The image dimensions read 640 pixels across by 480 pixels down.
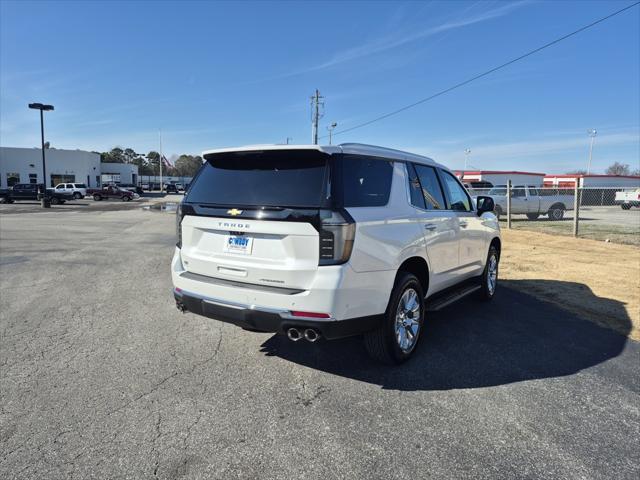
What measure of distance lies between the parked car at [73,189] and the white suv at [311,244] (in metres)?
47.0

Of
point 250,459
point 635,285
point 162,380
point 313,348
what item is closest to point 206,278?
point 162,380

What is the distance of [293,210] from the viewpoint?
11.3 feet

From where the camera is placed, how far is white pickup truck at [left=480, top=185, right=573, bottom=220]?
21.5m

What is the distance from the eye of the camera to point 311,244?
3.39 meters

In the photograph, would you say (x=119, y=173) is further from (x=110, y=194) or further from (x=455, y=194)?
(x=455, y=194)

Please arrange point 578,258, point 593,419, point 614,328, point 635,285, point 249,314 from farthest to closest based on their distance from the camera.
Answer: point 578,258 < point 635,285 < point 614,328 < point 249,314 < point 593,419

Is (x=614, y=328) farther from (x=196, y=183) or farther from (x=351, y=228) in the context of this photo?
(x=196, y=183)

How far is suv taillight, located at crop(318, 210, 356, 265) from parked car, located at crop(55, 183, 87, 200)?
48.0 m

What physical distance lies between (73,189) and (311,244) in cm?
5134

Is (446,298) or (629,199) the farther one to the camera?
(629,199)

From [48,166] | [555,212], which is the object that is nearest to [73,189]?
[48,166]

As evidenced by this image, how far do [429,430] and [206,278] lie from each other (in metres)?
2.21

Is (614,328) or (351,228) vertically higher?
(351,228)

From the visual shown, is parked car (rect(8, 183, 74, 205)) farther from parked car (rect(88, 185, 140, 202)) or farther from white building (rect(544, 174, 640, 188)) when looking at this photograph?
white building (rect(544, 174, 640, 188))
